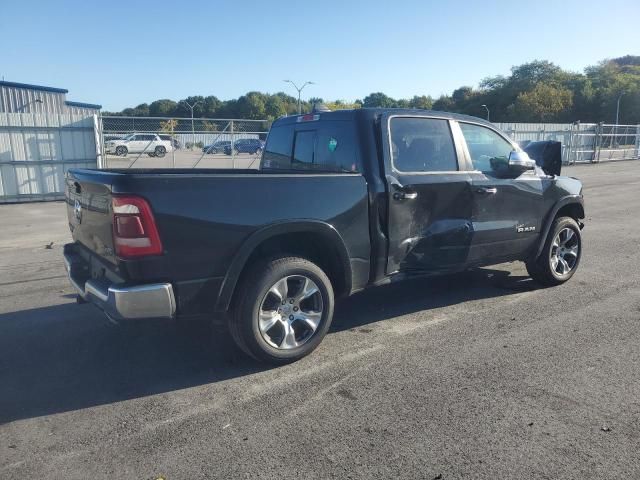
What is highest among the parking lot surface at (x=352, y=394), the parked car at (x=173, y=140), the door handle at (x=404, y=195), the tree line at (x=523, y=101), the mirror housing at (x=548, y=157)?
the tree line at (x=523, y=101)

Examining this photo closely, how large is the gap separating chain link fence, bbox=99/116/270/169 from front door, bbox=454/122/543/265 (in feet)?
39.7

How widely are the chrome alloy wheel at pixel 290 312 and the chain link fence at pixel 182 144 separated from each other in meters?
12.8

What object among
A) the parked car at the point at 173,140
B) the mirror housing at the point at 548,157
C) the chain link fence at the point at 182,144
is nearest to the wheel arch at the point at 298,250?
the mirror housing at the point at 548,157

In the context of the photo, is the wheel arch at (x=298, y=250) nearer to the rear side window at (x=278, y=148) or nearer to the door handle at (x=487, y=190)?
the rear side window at (x=278, y=148)

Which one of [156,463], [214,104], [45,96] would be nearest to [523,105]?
[214,104]

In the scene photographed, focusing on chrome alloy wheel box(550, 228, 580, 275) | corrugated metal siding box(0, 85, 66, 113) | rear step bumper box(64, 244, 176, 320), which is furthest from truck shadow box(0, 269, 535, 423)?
corrugated metal siding box(0, 85, 66, 113)

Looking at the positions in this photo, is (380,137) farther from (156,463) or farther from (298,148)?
(156,463)

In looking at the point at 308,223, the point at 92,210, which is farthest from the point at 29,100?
the point at 308,223

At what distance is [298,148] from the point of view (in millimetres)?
5086

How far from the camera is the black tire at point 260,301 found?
3.63 meters

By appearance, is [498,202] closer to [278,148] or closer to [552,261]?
[552,261]

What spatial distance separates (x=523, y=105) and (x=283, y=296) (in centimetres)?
8335

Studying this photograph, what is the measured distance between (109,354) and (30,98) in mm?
29277

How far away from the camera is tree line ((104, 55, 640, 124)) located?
76312 millimetres
